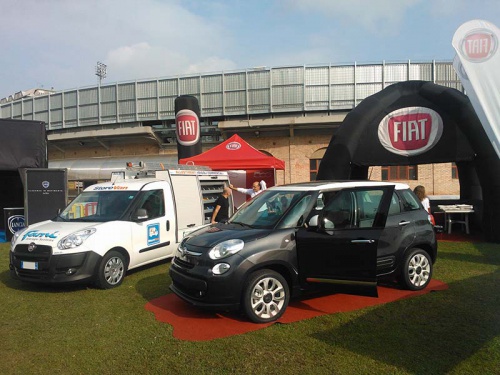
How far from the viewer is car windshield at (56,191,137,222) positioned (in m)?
6.96

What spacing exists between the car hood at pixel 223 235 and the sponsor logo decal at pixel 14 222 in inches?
355

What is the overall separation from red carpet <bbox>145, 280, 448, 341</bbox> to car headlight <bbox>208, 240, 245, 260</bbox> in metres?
0.85

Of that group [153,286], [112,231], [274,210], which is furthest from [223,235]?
[112,231]

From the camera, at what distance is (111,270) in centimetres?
646

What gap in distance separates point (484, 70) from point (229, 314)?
12.8 feet

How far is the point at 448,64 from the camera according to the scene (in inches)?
922

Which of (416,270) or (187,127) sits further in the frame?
(187,127)

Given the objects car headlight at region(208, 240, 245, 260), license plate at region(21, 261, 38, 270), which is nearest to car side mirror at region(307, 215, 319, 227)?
car headlight at region(208, 240, 245, 260)

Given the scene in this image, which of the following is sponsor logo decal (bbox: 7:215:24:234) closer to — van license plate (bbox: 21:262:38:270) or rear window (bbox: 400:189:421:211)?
van license plate (bbox: 21:262:38:270)

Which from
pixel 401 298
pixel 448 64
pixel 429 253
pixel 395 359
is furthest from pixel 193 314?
pixel 448 64

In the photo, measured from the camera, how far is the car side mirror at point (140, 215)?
686 cm

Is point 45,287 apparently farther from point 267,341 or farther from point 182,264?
point 267,341

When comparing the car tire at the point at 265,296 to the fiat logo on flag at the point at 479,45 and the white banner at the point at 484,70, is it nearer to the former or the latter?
the white banner at the point at 484,70

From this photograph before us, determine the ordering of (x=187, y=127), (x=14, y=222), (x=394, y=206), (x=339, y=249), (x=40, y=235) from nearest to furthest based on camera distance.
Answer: (x=339, y=249) → (x=394, y=206) → (x=40, y=235) → (x=14, y=222) → (x=187, y=127)
